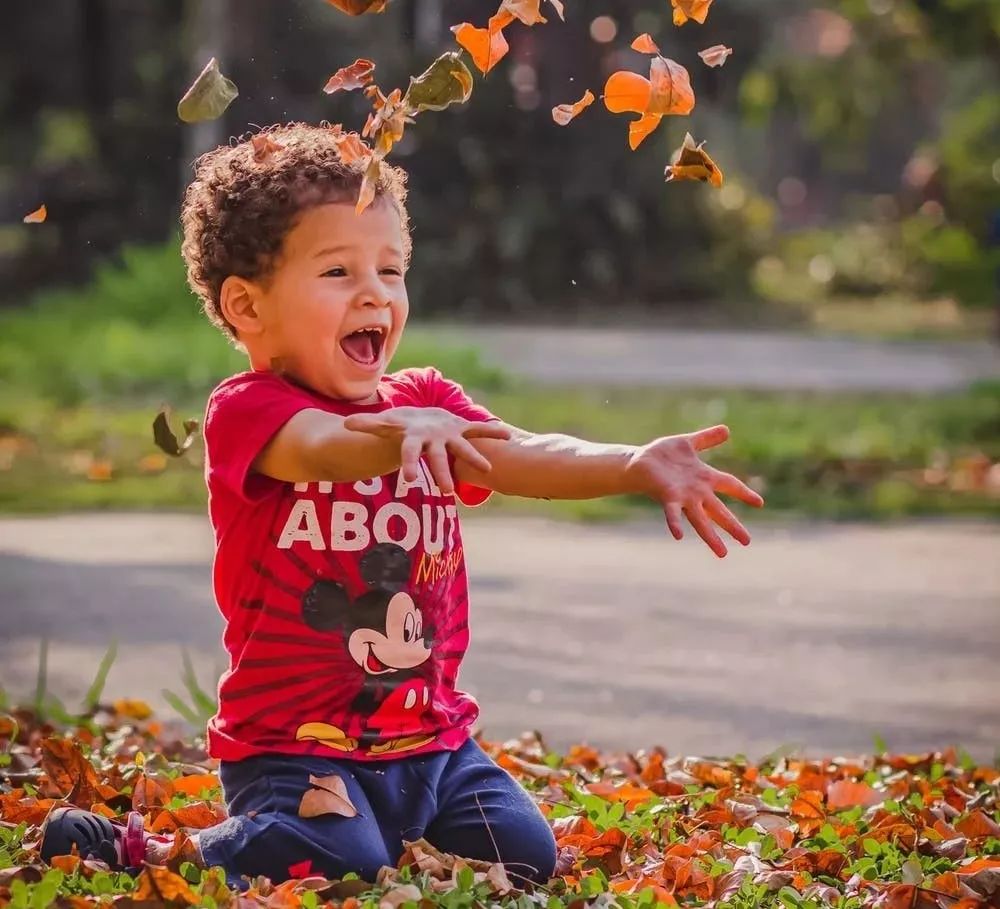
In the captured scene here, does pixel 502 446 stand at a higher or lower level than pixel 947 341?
lower

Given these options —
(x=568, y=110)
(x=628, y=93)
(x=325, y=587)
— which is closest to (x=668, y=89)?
(x=628, y=93)

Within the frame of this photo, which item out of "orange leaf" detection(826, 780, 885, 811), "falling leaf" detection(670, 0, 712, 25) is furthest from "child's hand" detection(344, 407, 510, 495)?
"orange leaf" detection(826, 780, 885, 811)

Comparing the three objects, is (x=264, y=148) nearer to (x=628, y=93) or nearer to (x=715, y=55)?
(x=628, y=93)

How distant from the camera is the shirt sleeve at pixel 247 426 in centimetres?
289

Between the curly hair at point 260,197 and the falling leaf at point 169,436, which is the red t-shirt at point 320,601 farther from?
the falling leaf at point 169,436

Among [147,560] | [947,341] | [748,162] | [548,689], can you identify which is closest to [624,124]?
[947,341]

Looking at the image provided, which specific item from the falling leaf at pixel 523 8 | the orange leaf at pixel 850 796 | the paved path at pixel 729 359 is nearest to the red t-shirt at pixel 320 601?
the falling leaf at pixel 523 8

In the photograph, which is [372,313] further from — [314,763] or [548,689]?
[548,689]

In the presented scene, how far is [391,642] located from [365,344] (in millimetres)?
494

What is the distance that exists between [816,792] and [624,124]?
13955mm

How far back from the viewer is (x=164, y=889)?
8.74 ft

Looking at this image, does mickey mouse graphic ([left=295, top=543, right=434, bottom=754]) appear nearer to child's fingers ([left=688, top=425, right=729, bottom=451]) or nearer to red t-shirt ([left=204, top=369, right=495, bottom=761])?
red t-shirt ([left=204, top=369, right=495, bottom=761])

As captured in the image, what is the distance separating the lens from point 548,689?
493 cm

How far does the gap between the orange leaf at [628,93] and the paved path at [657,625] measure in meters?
1.93
